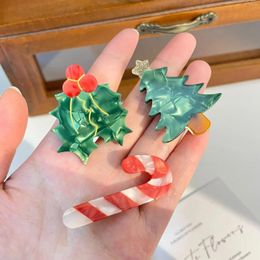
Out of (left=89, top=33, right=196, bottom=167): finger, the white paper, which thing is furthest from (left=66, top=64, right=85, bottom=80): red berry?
the white paper

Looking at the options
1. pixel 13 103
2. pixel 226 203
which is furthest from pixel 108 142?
pixel 226 203

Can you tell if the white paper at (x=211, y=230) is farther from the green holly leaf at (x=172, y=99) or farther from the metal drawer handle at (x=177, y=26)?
the metal drawer handle at (x=177, y=26)

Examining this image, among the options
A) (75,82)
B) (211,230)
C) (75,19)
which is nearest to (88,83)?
(75,82)

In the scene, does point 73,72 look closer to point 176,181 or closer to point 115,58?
point 115,58

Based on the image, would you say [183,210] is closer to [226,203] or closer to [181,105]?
[226,203]

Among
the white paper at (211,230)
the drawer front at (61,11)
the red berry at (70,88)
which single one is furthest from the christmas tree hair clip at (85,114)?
the white paper at (211,230)

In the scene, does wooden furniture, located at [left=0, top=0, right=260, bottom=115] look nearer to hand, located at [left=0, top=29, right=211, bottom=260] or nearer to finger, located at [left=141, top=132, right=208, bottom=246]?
hand, located at [left=0, top=29, right=211, bottom=260]

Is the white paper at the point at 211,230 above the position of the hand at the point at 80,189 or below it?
below
